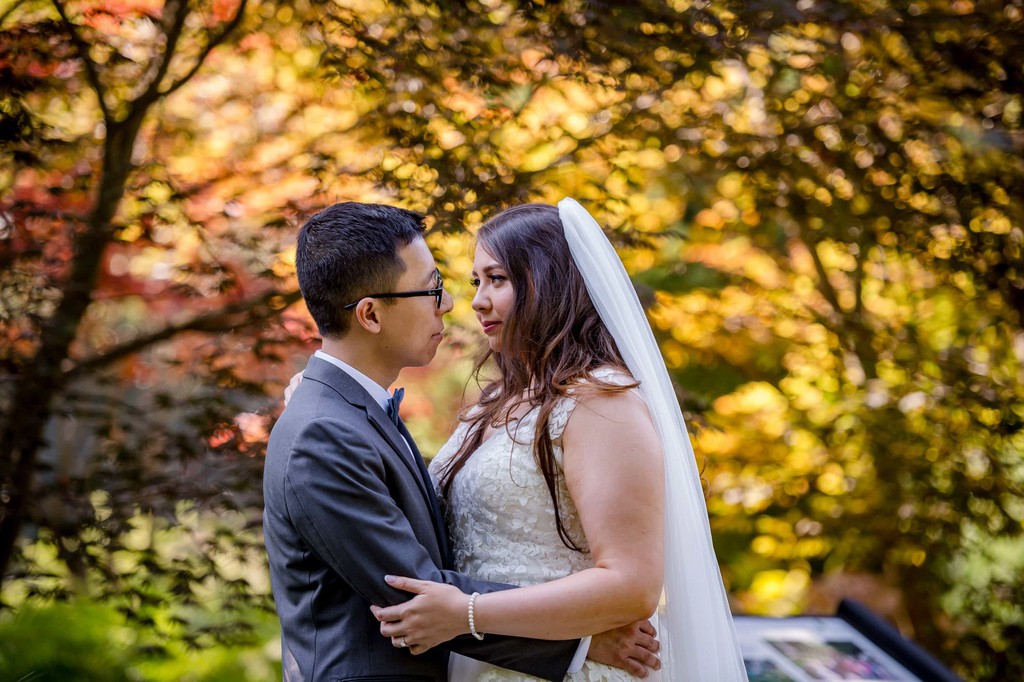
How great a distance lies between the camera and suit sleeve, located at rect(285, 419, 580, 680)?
201 cm

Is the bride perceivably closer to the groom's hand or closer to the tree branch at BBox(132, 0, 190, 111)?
the groom's hand

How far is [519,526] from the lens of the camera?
237 centimetres

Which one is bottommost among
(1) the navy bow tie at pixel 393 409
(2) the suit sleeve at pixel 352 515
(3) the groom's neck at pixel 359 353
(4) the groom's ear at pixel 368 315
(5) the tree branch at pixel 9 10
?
(2) the suit sleeve at pixel 352 515

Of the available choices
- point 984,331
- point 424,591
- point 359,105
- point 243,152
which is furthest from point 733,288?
point 424,591

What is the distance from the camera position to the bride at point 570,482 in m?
2.12

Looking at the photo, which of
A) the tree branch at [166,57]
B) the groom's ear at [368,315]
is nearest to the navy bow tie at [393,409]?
the groom's ear at [368,315]

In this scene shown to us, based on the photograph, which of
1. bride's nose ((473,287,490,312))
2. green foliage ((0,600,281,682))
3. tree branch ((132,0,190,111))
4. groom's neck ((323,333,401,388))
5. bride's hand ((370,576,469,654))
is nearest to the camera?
bride's hand ((370,576,469,654))

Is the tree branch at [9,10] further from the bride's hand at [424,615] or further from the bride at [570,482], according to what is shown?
the bride's hand at [424,615]

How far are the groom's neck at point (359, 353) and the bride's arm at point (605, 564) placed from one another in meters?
0.58

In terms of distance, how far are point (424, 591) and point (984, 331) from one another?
4.58 meters

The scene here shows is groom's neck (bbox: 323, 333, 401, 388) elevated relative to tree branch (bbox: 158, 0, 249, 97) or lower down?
lower down

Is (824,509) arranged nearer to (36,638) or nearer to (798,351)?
(798,351)

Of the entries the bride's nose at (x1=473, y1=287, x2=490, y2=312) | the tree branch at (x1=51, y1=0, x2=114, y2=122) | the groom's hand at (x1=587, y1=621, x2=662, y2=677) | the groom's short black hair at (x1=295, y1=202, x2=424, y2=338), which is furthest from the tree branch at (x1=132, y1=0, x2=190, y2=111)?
the groom's hand at (x1=587, y1=621, x2=662, y2=677)

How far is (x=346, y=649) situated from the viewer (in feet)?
6.82
